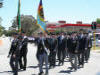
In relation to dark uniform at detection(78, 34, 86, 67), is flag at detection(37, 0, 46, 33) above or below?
above

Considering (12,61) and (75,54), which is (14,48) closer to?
(12,61)

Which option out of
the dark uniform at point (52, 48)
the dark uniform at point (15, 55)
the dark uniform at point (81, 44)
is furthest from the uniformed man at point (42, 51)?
the dark uniform at point (81, 44)

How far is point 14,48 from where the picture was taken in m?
8.98

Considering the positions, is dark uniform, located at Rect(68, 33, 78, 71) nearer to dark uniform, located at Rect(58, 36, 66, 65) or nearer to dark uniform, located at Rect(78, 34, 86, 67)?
dark uniform, located at Rect(78, 34, 86, 67)

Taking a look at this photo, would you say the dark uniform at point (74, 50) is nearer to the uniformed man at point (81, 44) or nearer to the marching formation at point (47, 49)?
the marching formation at point (47, 49)

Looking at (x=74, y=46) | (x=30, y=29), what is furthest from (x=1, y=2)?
(x=30, y=29)

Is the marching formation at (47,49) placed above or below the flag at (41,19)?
below

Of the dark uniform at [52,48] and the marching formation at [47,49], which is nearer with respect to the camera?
the marching formation at [47,49]

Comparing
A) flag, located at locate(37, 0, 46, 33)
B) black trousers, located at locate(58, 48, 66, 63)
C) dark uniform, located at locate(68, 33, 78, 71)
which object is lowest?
black trousers, located at locate(58, 48, 66, 63)

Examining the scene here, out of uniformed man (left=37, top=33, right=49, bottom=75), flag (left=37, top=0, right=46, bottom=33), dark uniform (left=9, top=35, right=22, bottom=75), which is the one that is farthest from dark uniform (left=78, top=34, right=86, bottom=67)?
dark uniform (left=9, top=35, right=22, bottom=75)

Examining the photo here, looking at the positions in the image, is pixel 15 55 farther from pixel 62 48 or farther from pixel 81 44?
pixel 62 48

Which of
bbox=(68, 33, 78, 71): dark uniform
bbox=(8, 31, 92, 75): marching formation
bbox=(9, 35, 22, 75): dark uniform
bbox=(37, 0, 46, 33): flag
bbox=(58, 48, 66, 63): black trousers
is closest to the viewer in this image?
bbox=(9, 35, 22, 75): dark uniform

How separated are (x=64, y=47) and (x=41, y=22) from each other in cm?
199

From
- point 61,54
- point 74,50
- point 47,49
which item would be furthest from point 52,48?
point 47,49
